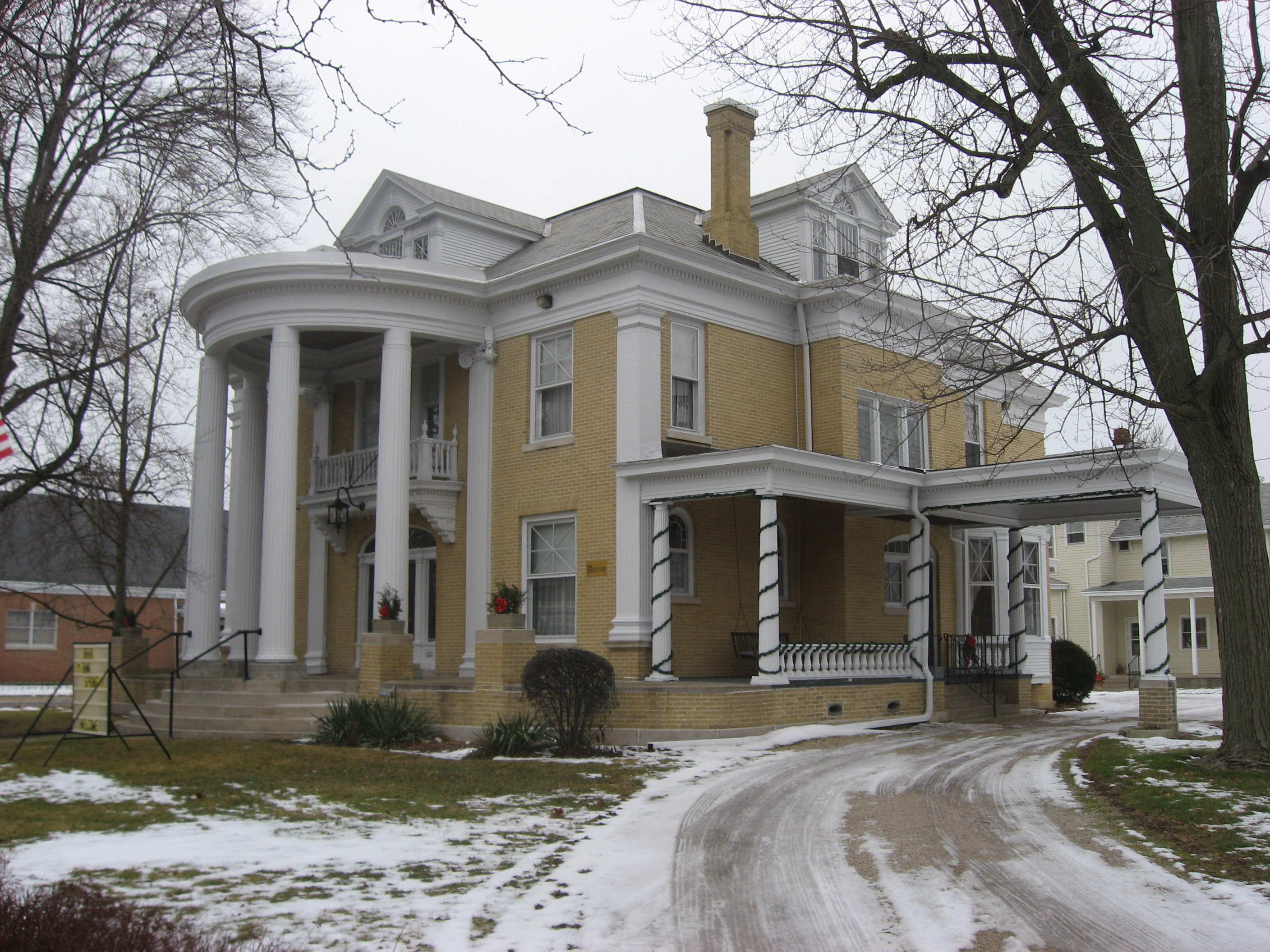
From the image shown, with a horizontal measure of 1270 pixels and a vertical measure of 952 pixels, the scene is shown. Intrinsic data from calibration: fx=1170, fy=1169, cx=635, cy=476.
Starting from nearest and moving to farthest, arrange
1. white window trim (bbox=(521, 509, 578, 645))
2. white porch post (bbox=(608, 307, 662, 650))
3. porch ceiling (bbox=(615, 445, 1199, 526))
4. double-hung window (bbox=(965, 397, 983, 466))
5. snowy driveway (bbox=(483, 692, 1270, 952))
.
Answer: snowy driveway (bbox=(483, 692, 1270, 952)) → porch ceiling (bbox=(615, 445, 1199, 526)) → white porch post (bbox=(608, 307, 662, 650)) → white window trim (bbox=(521, 509, 578, 645)) → double-hung window (bbox=(965, 397, 983, 466))

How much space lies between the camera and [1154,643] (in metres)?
16.1

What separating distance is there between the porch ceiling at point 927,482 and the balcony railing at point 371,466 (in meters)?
4.17

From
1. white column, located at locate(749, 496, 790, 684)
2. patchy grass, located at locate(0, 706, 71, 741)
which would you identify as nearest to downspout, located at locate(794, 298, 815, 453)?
white column, located at locate(749, 496, 790, 684)

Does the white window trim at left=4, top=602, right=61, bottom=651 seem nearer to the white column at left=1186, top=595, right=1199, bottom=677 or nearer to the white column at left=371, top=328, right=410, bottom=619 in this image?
the white column at left=371, top=328, right=410, bottom=619

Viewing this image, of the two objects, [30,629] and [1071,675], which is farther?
[30,629]

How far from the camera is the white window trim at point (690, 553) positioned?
19031 mm

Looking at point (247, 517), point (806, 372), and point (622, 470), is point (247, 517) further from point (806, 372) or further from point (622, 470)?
point (806, 372)

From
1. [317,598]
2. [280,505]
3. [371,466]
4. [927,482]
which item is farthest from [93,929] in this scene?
[317,598]

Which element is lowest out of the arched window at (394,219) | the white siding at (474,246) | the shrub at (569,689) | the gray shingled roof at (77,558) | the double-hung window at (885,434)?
the shrub at (569,689)

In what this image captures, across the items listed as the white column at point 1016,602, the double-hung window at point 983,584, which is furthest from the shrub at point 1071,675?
the white column at point 1016,602

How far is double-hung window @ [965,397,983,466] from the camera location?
24406mm

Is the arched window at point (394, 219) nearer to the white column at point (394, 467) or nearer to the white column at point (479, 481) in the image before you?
the white column at point (479, 481)

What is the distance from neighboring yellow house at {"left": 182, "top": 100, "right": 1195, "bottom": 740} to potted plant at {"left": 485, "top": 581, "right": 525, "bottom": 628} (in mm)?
125

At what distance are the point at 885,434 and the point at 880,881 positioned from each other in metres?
15.6
